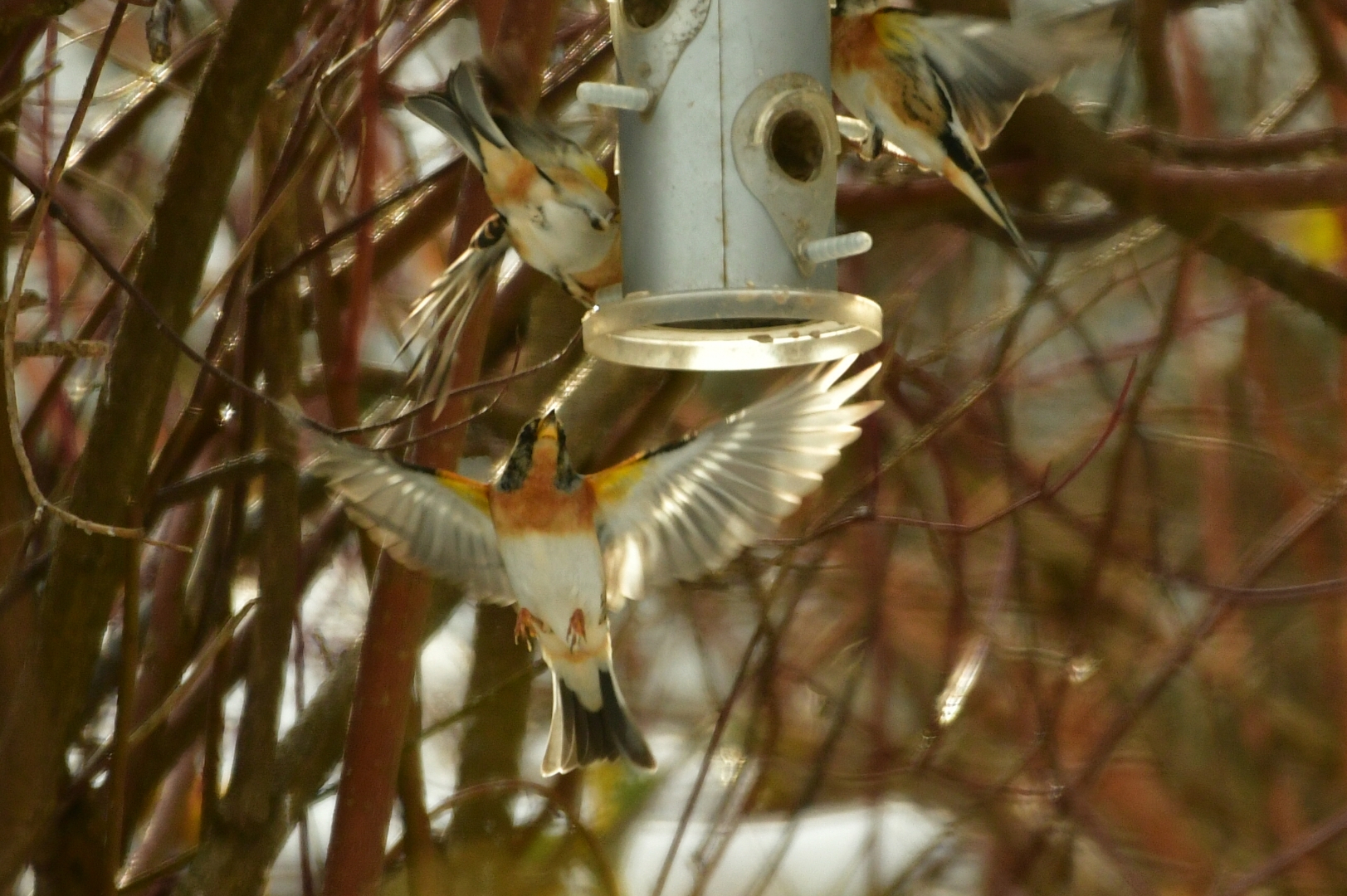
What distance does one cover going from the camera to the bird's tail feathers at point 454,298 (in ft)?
8.04

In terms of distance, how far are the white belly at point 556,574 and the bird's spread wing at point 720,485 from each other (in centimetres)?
6

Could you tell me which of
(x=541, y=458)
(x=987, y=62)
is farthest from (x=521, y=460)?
(x=987, y=62)

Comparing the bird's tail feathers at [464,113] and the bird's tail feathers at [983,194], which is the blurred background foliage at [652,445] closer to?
the bird's tail feathers at [464,113]

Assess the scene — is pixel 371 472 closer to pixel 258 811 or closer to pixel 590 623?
pixel 590 623

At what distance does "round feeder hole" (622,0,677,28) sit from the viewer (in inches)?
101

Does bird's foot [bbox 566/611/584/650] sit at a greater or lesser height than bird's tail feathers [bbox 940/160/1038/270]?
lesser

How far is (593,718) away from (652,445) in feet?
2.95

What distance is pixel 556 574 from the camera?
2646mm

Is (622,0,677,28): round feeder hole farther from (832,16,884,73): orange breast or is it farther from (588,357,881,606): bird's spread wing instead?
(588,357,881,606): bird's spread wing

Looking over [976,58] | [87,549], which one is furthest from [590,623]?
[976,58]

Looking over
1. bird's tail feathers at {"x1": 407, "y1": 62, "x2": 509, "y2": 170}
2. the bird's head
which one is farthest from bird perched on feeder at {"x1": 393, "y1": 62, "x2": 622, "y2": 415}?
the bird's head

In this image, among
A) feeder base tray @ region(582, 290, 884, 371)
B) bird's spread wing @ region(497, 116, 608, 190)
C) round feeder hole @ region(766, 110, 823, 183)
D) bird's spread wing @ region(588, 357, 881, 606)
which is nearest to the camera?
feeder base tray @ region(582, 290, 884, 371)

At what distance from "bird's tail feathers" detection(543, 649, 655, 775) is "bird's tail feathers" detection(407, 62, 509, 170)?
106cm

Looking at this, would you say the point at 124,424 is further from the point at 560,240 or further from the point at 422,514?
the point at 560,240
